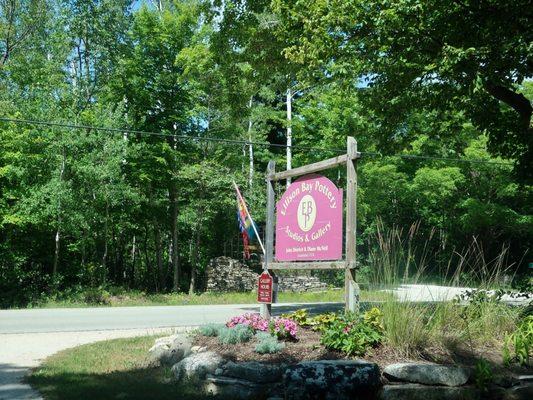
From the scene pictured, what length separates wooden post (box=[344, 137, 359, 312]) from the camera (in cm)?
750

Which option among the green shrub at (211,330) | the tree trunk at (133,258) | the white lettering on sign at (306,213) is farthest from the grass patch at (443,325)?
the tree trunk at (133,258)

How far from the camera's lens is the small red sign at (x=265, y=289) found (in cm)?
893

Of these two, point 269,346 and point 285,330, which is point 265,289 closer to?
point 285,330

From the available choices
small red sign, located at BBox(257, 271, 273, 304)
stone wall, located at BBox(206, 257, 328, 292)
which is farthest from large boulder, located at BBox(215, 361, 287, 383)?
stone wall, located at BBox(206, 257, 328, 292)

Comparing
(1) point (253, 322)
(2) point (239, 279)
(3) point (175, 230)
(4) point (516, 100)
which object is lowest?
(1) point (253, 322)

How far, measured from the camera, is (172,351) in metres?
8.05

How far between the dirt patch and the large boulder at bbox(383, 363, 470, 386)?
88 cm

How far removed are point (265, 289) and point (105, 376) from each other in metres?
2.86

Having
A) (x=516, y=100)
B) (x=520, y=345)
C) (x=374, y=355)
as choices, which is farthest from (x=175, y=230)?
(x=520, y=345)

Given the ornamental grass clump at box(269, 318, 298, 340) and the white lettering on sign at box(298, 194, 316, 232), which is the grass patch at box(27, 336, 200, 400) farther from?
the white lettering on sign at box(298, 194, 316, 232)

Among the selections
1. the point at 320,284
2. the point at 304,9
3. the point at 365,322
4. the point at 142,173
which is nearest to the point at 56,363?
the point at 365,322

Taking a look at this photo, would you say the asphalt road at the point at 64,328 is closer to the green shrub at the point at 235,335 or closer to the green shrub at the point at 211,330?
the green shrub at the point at 235,335

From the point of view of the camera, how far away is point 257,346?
706cm

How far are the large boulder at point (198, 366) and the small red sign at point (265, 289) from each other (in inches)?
73.9
